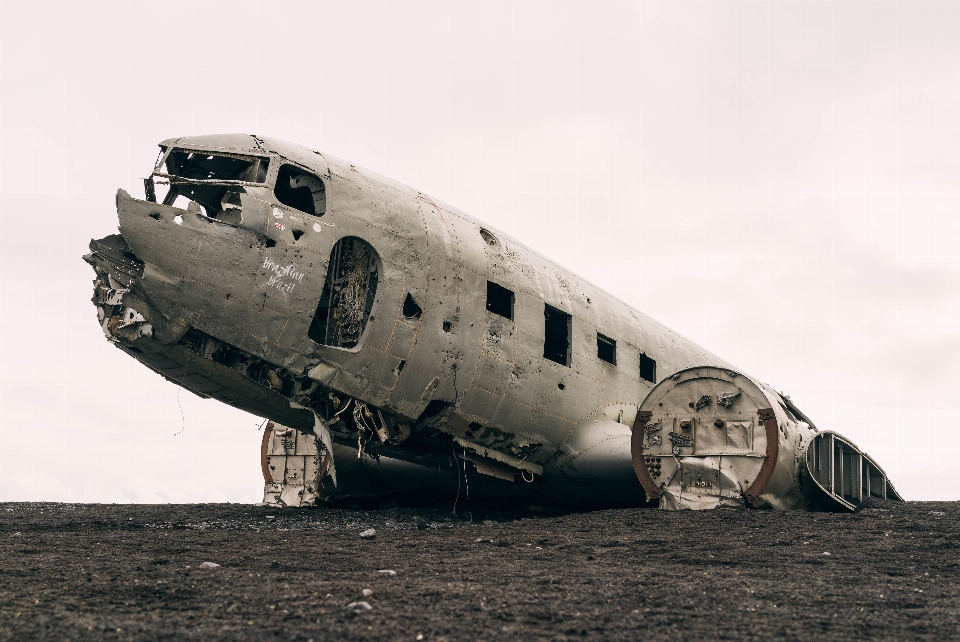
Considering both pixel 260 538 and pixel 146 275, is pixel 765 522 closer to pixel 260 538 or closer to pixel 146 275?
pixel 260 538

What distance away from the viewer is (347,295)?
1192 cm

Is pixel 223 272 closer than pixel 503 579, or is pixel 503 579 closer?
pixel 503 579

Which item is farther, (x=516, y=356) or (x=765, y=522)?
(x=516, y=356)

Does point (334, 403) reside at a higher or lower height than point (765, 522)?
higher

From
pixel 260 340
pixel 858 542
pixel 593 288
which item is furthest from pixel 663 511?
pixel 260 340

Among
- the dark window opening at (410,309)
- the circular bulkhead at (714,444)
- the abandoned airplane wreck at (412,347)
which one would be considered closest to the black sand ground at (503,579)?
the circular bulkhead at (714,444)

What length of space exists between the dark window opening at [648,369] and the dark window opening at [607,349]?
107 cm

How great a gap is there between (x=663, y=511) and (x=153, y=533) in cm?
758

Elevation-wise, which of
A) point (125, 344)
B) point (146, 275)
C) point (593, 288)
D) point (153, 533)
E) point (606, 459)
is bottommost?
point (153, 533)

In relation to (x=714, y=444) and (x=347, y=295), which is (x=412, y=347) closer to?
(x=347, y=295)

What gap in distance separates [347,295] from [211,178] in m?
2.57

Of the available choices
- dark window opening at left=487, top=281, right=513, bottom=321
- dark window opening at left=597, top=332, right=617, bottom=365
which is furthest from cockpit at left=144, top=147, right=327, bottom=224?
dark window opening at left=597, top=332, right=617, bottom=365

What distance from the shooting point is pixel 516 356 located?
44.7 feet

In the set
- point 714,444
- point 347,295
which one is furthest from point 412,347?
point 714,444
